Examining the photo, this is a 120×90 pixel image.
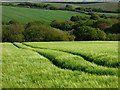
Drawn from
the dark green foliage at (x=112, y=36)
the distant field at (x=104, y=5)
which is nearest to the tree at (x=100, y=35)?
the dark green foliage at (x=112, y=36)

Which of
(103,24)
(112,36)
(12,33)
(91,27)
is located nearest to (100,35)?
(112,36)

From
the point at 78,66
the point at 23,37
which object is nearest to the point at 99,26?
the point at 23,37

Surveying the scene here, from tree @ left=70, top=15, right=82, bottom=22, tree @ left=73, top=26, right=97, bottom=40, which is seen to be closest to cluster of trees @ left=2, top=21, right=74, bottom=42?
tree @ left=73, top=26, right=97, bottom=40

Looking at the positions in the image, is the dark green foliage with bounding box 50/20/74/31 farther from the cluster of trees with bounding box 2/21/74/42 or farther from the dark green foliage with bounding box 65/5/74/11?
the cluster of trees with bounding box 2/21/74/42

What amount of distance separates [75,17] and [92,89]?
6262 cm

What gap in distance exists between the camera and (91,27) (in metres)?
67.1

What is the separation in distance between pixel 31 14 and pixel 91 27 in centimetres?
1243

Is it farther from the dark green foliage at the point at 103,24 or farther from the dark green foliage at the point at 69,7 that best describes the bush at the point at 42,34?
the dark green foliage at the point at 103,24

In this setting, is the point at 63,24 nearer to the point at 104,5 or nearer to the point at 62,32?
the point at 62,32

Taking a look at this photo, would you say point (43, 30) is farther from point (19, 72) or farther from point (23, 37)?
point (19, 72)

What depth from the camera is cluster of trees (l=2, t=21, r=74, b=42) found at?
6400 centimetres

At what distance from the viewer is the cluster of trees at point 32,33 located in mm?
64000

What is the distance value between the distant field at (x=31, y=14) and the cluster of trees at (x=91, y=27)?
1.31 meters

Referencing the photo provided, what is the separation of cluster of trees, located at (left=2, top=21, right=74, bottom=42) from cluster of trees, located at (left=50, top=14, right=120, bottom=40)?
7.73 ft
